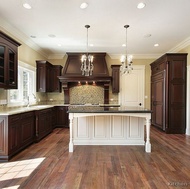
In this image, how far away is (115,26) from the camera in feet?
13.2

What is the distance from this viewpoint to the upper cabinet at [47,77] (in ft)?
18.7

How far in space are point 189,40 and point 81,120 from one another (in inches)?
170

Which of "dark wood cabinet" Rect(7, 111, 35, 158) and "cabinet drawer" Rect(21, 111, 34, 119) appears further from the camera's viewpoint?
"cabinet drawer" Rect(21, 111, 34, 119)

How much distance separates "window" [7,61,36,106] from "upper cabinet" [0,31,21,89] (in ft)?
1.98

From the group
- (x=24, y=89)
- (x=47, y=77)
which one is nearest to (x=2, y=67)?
(x=24, y=89)

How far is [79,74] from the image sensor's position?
623cm

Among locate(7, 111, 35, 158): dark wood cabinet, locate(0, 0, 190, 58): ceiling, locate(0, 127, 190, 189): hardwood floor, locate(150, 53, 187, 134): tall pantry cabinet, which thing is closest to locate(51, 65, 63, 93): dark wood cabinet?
locate(0, 0, 190, 58): ceiling

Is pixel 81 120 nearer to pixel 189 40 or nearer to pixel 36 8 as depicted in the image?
pixel 36 8

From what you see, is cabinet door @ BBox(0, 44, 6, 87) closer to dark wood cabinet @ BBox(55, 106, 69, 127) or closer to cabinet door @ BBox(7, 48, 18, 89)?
cabinet door @ BBox(7, 48, 18, 89)

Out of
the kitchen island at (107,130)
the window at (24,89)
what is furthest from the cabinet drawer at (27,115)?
the kitchen island at (107,130)

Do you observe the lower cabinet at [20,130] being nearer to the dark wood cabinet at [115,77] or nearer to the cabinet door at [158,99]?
the dark wood cabinet at [115,77]

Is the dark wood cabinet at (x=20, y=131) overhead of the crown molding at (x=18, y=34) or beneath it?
beneath

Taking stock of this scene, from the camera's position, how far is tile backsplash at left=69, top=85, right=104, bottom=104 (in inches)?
266

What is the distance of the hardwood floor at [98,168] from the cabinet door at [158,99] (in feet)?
5.38
